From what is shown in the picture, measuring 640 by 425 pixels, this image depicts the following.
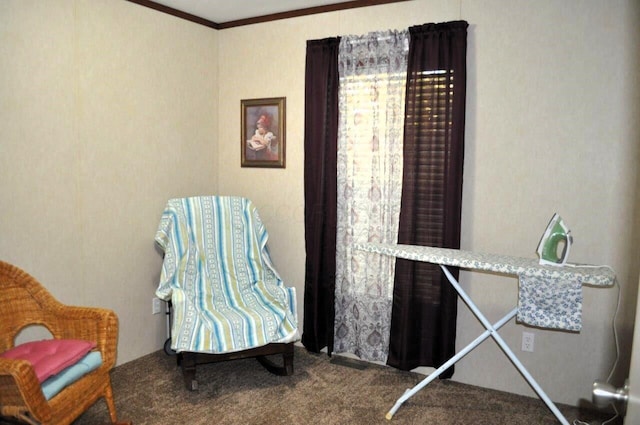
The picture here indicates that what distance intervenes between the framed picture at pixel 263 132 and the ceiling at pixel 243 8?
0.59 meters

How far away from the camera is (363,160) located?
3.47 m

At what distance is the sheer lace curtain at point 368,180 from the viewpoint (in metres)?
3.34

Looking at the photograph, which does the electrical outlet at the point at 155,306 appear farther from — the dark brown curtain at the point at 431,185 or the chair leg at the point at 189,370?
the dark brown curtain at the point at 431,185

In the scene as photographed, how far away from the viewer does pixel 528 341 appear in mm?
3057

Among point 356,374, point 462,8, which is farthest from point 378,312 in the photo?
point 462,8

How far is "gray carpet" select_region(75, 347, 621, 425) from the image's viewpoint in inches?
110

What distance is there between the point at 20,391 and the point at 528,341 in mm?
2582

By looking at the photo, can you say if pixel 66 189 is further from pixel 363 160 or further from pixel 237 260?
pixel 363 160

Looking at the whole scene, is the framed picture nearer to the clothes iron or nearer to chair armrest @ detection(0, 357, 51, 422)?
the clothes iron

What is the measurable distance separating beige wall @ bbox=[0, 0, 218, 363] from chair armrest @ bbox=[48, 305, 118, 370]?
46 centimetres

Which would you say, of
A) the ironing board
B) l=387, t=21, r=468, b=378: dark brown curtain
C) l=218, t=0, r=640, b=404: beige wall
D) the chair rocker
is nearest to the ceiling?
l=218, t=0, r=640, b=404: beige wall

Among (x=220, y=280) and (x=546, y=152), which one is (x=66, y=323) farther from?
(x=546, y=152)

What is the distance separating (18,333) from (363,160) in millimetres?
2228

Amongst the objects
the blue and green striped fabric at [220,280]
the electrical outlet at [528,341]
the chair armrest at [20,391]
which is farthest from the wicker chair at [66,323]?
the electrical outlet at [528,341]
